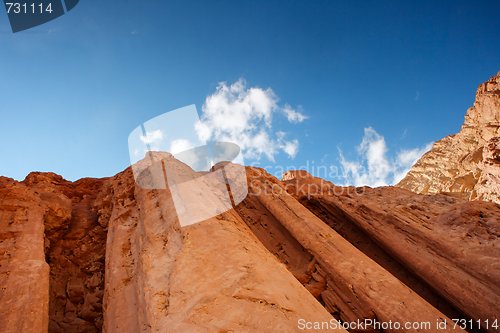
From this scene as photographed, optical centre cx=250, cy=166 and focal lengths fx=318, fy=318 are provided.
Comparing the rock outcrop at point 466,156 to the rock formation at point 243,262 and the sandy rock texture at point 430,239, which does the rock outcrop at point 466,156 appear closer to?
the sandy rock texture at point 430,239

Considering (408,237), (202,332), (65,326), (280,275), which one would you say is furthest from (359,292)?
(65,326)

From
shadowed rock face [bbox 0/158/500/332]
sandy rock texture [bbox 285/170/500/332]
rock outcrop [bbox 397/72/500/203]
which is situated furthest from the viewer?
rock outcrop [bbox 397/72/500/203]

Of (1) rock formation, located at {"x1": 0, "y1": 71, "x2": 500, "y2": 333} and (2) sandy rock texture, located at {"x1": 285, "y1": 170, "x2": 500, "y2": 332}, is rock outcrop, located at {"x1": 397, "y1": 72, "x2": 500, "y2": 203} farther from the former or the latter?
(1) rock formation, located at {"x1": 0, "y1": 71, "x2": 500, "y2": 333}

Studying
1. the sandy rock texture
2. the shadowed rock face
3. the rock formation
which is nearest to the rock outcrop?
the sandy rock texture

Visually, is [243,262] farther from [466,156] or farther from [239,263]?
[466,156]

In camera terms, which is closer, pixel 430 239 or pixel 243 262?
pixel 243 262

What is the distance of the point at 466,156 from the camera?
22031 millimetres

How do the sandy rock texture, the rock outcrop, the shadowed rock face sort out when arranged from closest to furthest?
1. the shadowed rock face
2. the sandy rock texture
3. the rock outcrop

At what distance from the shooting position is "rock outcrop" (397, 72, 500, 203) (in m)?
20.7

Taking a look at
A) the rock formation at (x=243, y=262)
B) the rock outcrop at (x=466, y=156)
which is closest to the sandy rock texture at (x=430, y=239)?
the rock formation at (x=243, y=262)

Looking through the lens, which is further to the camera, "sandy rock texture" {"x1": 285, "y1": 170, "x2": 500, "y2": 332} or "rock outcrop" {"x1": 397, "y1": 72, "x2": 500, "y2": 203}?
"rock outcrop" {"x1": 397, "y1": 72, "x2": 500, "y2": 203}

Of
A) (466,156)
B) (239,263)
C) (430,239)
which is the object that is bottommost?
(239,263)

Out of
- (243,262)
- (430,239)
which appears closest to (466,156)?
(430,239)

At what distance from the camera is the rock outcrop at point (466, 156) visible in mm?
20706
